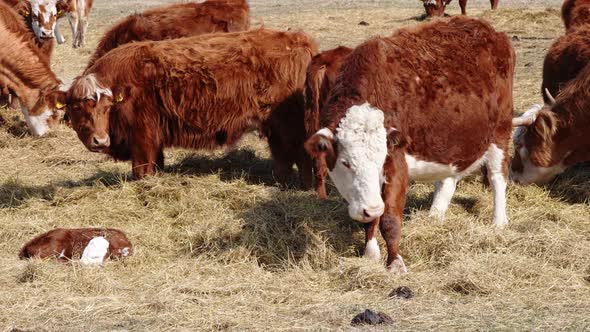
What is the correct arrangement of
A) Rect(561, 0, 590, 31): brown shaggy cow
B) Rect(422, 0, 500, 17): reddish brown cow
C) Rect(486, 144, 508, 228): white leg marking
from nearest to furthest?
Rect(486, 144, 508, 228): white leg marking → Rect(561, 0, 590, 31): brown shaggy cow → Rect(422, 0, 500, 17): reddish brown cow

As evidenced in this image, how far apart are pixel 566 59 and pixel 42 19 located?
356 inches

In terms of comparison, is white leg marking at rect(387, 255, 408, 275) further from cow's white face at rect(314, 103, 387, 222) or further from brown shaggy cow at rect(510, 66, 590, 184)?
brown shaggy cow at rect(510, 66, 590, 184)

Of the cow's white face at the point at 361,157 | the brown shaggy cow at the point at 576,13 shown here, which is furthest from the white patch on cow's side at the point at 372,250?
the brown shaggy cow at the point at 576,13

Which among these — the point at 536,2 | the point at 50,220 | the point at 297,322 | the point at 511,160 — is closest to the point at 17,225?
the point at 50,220

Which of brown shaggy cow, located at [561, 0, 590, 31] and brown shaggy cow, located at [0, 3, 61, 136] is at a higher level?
brown shaggy cow, located at [561, 0, 590, 31]

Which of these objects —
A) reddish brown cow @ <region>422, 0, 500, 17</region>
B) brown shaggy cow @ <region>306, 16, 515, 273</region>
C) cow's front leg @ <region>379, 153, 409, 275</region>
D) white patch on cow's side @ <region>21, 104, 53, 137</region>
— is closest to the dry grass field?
cow's front leg @ <region>379, 153, 409, 275</region>

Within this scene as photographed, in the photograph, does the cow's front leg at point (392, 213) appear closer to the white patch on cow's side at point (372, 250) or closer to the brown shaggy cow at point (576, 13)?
the white patch on cow's side at point (372, 250)

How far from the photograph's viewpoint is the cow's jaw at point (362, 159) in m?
7.05

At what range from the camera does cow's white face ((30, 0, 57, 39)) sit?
52.7 ft

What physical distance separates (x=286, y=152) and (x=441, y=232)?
255cm

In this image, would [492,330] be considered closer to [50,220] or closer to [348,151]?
[348,151]

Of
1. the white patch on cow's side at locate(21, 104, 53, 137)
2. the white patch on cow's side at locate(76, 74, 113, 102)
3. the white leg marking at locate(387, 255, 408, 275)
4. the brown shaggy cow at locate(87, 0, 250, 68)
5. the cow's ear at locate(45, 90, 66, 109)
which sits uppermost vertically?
the white patch on cow's side at locate(76, 74, 113, 102)

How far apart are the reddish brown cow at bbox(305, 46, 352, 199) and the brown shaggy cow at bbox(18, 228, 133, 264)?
214 centimetres

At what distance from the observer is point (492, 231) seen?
7852mm
